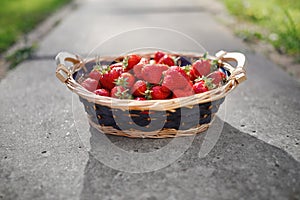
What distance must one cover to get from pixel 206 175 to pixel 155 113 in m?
0.34

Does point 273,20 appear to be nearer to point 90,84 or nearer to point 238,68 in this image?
point 238,68

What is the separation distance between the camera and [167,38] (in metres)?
4.09

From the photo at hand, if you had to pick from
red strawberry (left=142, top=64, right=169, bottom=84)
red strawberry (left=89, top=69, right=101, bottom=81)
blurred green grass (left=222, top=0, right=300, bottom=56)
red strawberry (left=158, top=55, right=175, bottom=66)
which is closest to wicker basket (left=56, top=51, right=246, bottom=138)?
red strawberry (left=89, top=69, right=101, bottom=81)

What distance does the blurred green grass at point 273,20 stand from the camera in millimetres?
3484

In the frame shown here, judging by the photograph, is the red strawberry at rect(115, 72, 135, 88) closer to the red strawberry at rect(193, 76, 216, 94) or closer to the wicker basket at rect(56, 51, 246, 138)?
the wicker basket at rect(56, 51, 246, 138)

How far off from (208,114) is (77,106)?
90cm

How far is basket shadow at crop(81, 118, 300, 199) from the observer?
1452mm

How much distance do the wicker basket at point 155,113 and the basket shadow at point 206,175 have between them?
0.24 feet

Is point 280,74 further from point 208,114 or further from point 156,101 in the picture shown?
point 156,101

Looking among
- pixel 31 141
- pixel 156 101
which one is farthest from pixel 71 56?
pixel 156 101

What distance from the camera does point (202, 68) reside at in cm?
194

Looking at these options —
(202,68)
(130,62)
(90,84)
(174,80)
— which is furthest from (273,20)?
(90,84)

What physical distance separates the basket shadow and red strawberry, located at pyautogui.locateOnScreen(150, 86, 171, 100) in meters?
0.23

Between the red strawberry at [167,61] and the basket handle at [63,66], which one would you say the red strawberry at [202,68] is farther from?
Result: the basket handle at [63,66]
